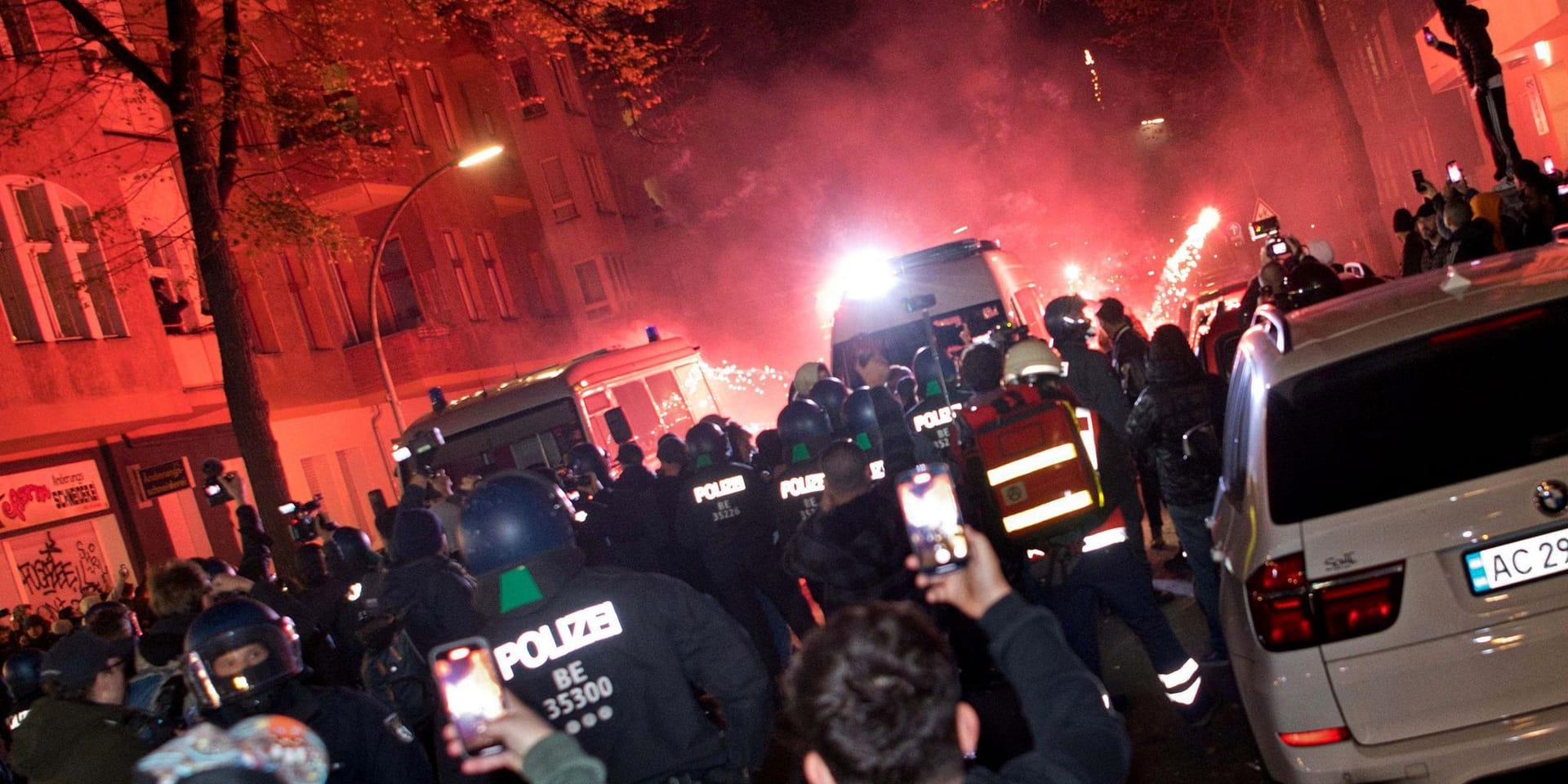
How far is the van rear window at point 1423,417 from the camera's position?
368 centimetres

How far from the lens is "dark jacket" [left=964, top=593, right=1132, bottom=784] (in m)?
2.25

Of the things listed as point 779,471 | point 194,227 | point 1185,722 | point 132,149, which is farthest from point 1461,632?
point 132,149

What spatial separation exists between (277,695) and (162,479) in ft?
47.3

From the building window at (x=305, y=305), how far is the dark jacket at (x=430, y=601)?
17265mm

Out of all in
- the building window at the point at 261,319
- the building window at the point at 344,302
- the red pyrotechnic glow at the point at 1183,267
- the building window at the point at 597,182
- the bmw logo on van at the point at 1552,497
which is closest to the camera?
the bmw logo on van at the point at 1552,497

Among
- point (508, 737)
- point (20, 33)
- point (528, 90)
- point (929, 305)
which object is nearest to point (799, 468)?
point (929, 305)

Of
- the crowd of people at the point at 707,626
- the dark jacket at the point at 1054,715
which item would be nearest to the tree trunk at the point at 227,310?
the crowd of people at the point at 707,626

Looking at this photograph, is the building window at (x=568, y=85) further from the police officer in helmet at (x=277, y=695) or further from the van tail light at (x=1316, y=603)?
the van tail light at (x=1316, y=603)

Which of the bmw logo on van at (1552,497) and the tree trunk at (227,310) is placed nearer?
the bmw logo on van at (1552,497)

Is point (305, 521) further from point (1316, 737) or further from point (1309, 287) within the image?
point (1316, 737)

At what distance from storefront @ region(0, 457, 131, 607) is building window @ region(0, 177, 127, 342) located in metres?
1.62

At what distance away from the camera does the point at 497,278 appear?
2953cm

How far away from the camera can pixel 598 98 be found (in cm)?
3853

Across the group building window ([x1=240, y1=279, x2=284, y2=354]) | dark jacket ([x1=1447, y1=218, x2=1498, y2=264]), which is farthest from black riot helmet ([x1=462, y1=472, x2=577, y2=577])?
building window ([x1=240, y1=279, x2=284, y2=354])
